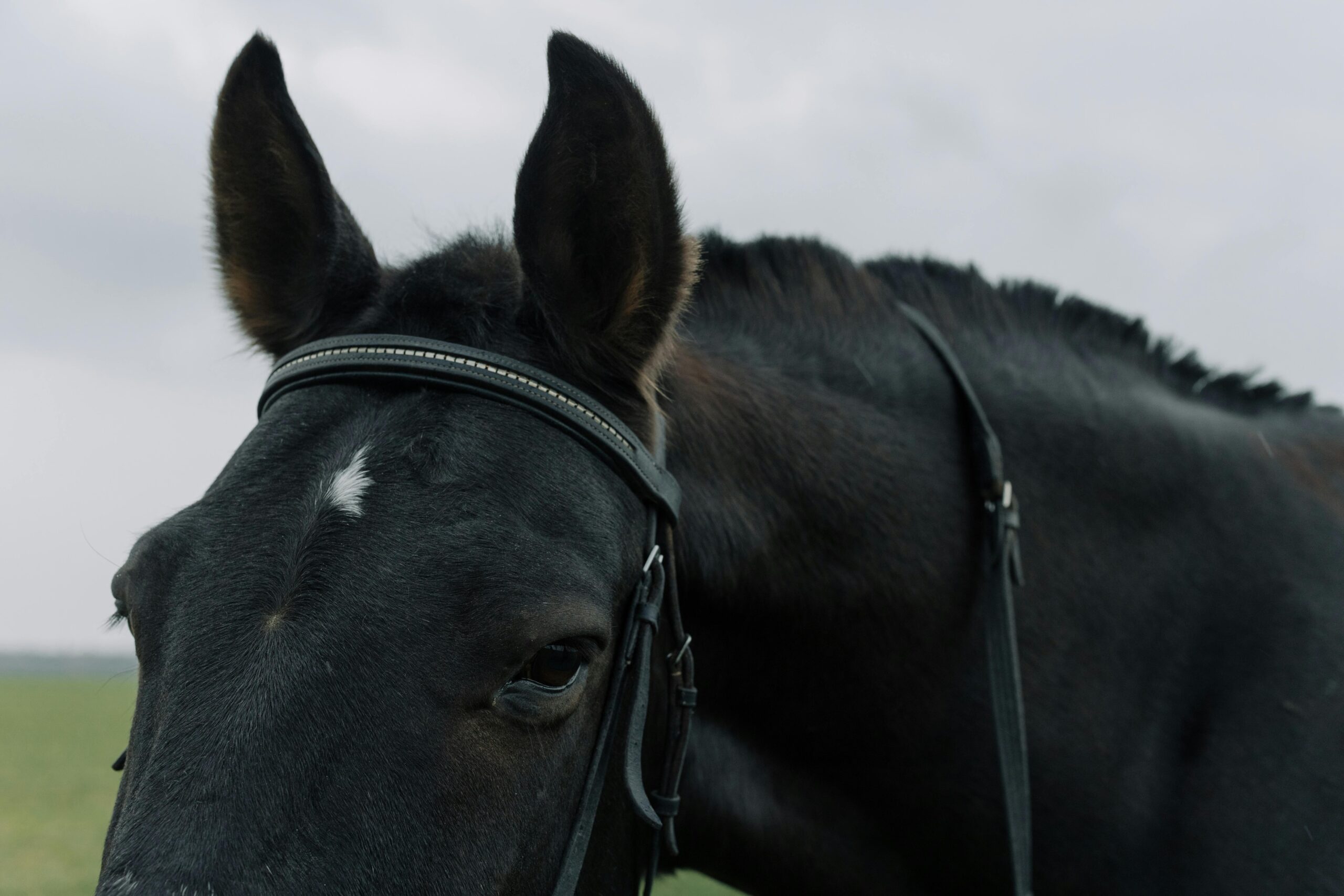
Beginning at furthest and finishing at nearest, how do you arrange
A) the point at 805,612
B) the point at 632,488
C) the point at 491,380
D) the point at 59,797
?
the point at 59,797
the point at 805,612
the point at 632,488
the point at 491,380

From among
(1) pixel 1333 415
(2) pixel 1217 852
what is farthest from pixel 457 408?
(1) pixel 1333 415

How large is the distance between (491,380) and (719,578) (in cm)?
A: 84

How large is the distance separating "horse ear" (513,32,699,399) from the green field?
4.22 feet

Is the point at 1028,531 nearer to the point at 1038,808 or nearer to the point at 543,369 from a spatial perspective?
the point at 1038,808

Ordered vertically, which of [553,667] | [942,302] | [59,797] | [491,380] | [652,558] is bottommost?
[59,797]

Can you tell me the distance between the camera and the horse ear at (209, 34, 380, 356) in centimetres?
287

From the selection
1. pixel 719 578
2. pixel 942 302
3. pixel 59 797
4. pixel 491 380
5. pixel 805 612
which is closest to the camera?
pixel 491 380

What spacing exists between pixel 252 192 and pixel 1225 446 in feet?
10.7

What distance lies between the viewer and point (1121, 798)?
10.8 ft

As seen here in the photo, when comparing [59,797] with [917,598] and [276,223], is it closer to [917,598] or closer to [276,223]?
[276,223]

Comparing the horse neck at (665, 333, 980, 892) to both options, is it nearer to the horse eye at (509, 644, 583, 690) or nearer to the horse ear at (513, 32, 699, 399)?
the horse ear at (513, 32, 699, 399)

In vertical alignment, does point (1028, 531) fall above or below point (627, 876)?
above

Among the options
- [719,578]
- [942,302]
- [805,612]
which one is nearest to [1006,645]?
[805,612]

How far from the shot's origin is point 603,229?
2.63 m
